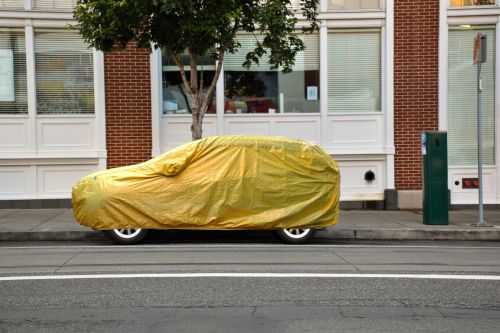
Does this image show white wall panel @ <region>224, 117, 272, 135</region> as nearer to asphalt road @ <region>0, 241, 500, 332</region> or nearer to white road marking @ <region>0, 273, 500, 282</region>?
asphalt road @ <region>0, 241, 500, 332</region>

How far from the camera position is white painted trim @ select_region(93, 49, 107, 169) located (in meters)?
13.2

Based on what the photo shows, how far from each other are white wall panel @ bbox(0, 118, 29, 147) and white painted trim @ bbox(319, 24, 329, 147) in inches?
255

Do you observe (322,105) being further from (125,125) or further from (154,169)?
(154,169)

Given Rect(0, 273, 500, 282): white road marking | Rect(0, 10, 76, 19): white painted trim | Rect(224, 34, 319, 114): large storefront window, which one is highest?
Rect(0, 10, 76, 19): white painted trim

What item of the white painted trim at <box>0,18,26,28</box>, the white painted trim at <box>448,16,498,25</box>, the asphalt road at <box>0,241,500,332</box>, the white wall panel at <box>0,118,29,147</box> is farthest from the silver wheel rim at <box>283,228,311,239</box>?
the white painted trim at <box>0,18,26,28</box>

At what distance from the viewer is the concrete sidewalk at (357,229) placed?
10.2m

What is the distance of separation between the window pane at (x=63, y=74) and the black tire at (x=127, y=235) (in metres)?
4.89

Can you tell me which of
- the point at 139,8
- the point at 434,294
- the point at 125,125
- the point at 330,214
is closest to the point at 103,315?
the point at 434,294

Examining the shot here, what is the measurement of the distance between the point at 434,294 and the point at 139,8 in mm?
6396

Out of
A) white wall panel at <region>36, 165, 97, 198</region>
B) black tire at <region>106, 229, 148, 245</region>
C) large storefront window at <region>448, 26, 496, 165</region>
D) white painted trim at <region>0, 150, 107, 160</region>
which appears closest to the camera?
black tire at <region>106, 229, 148, 245</region>

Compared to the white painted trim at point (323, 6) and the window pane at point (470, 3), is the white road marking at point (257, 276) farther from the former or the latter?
the window pane at point (470, 3)

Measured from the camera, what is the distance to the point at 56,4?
13297 millimetres

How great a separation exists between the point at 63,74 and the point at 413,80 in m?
7.75

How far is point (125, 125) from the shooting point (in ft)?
43.7
